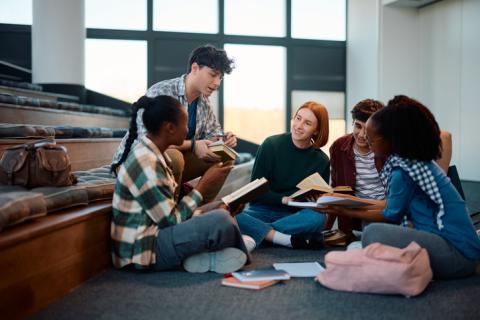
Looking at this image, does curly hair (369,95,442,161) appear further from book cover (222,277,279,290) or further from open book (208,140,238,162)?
open book (208,140,238,162)

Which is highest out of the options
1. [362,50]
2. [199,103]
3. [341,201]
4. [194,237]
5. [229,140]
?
[362,50]

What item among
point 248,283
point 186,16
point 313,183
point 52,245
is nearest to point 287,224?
point 313,183

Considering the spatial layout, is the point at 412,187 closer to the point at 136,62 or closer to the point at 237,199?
the point at 237,199

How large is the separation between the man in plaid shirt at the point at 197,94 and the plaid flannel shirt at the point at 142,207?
22.1 inches

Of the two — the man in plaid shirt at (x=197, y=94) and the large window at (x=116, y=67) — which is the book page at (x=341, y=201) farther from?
the large window at (x=116, y=67)

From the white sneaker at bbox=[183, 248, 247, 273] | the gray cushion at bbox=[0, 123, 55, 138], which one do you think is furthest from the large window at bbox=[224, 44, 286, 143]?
the white sneaker at bbox=[183, 248, 247, 273]

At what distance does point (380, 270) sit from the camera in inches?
71.2

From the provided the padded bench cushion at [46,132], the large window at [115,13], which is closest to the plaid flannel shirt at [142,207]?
the padded bench cushion at [46,132]

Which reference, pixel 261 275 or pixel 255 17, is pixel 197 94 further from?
pixel 255 17

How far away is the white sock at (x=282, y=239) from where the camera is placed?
8.64 feet

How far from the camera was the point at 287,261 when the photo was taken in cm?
235

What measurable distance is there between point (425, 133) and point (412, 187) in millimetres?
207

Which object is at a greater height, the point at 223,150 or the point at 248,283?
the point at 223,150

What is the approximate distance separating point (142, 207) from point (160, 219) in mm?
81
